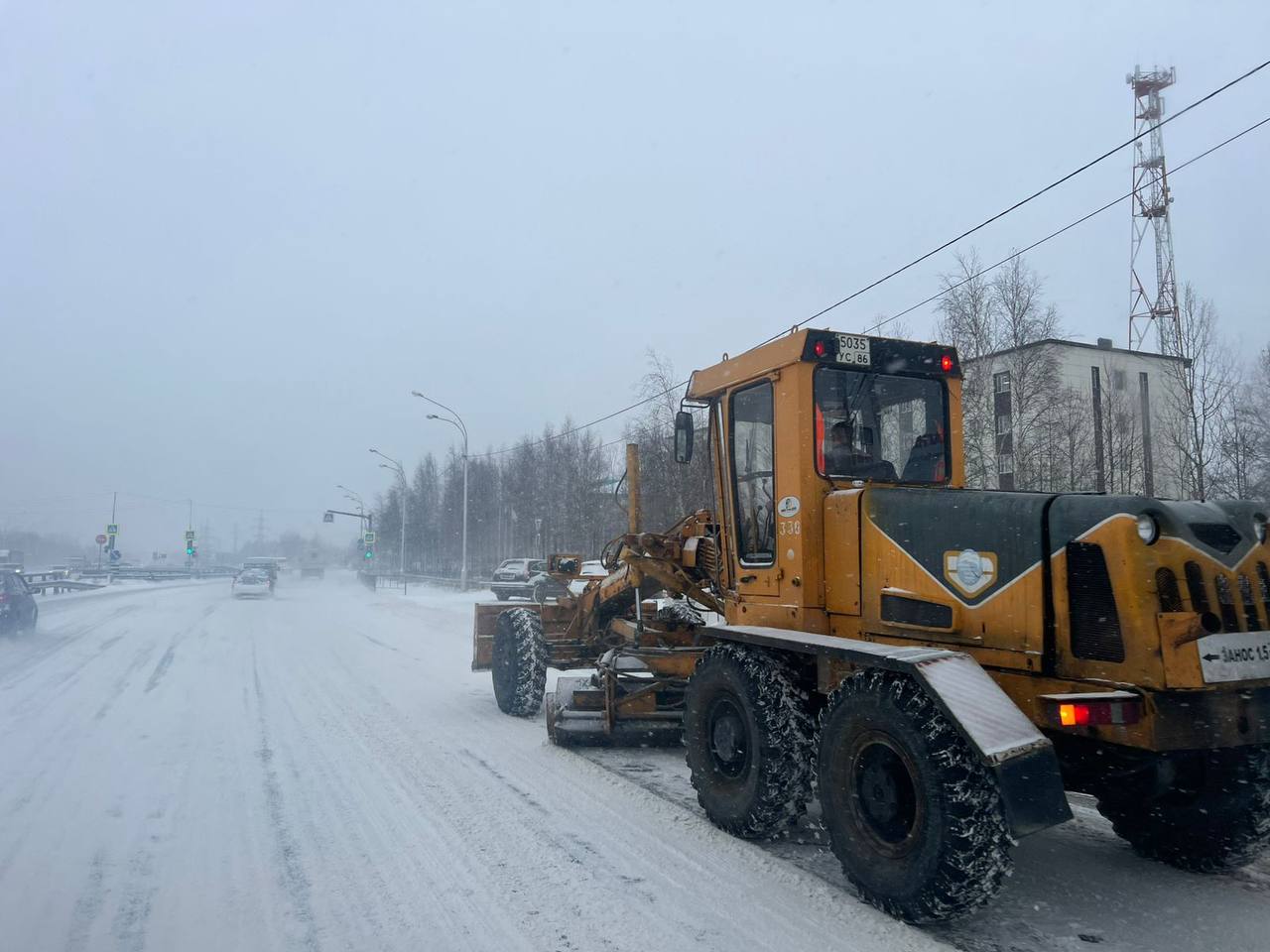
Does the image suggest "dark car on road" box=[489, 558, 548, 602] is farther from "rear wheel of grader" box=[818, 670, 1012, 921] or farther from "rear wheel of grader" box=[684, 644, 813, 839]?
"rear wheel of grader" box=[818, 670, 1012, 921]

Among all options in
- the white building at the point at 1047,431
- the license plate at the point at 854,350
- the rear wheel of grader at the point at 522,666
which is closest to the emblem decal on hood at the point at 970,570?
the license plate at the point at 854,350

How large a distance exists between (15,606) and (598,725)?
15306 mm

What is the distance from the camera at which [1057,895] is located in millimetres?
4652

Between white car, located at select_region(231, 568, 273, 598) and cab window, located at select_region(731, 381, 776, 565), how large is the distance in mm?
36146

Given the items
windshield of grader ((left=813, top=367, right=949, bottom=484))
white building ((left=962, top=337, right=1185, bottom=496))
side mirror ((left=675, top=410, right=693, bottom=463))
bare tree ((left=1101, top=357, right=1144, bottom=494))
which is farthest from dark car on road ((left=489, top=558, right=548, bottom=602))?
windshield of grader ((left=813, top=367, right=949, bottom=484))

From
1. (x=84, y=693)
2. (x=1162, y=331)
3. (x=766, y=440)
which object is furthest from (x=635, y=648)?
(x=1162, y=331)

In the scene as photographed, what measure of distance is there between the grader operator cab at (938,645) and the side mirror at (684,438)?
0.11ft

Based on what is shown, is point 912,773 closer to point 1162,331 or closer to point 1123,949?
point 1123,949

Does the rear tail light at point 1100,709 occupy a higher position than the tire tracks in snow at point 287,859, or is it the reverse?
the rear tail light at point 1100,709

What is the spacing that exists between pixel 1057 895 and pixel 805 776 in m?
1.41

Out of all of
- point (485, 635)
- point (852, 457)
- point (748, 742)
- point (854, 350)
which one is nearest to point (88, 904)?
point (748, 742)

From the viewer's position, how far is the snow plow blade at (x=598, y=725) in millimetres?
7969

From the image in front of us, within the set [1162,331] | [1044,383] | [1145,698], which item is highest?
[1162,331]

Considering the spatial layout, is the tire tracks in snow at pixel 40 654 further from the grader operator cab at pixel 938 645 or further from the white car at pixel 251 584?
the white car at pixel 251 584
